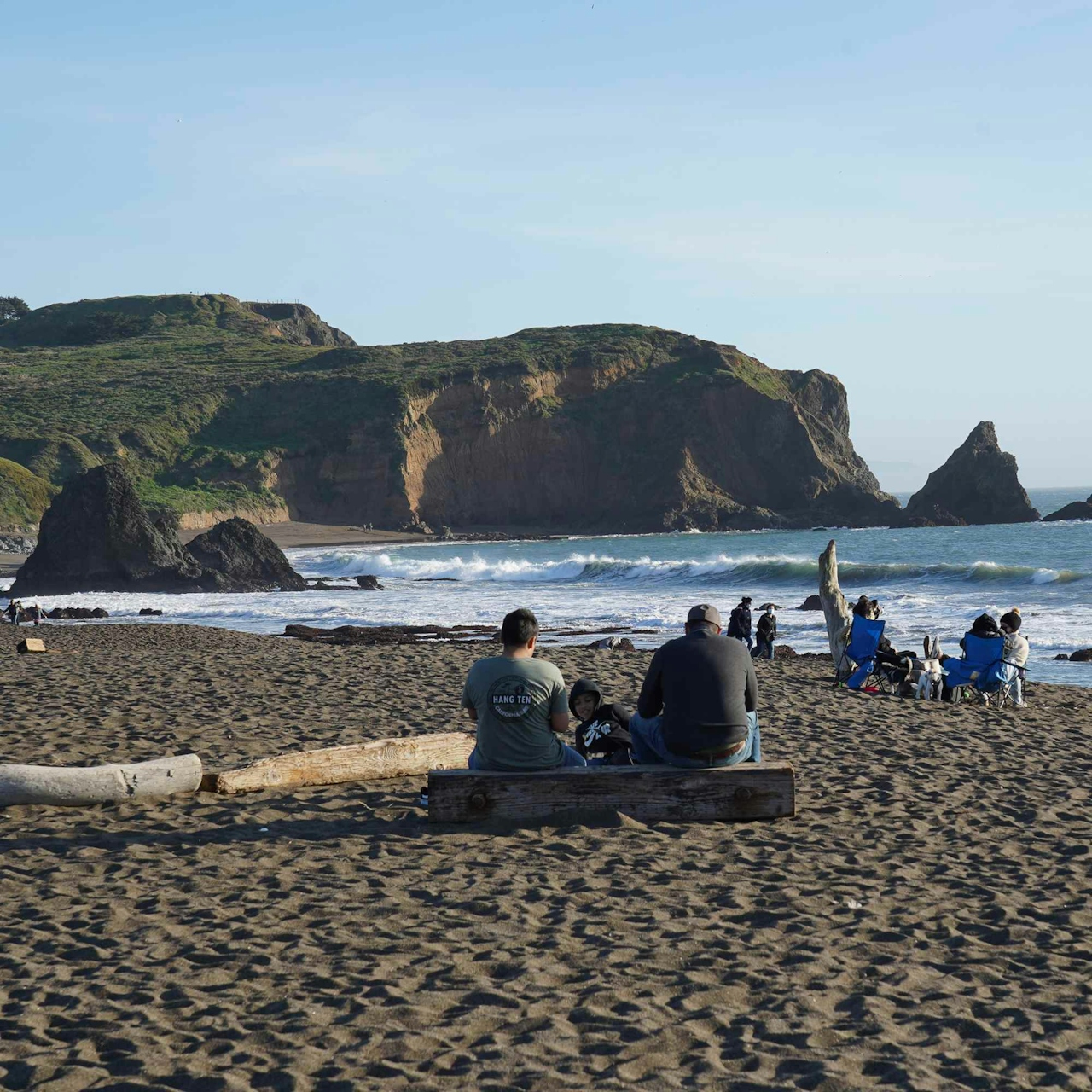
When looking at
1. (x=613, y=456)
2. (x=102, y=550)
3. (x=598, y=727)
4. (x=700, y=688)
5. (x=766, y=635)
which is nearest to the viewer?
(x=700, y=688)

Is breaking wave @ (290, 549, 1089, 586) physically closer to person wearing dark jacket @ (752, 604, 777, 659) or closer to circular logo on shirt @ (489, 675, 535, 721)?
person wearing dark jacket @ (752, 604, 777, 659)

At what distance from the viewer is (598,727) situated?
759 cm

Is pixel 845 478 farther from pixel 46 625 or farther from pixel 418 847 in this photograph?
pixel 418 847

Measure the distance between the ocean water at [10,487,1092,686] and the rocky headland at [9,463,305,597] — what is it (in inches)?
82.8

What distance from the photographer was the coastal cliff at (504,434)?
8494 cm

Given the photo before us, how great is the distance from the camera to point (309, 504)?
279ft

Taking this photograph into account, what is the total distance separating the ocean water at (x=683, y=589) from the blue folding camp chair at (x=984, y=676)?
4.67m

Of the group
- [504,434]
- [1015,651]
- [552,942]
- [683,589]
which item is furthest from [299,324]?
[552,942]

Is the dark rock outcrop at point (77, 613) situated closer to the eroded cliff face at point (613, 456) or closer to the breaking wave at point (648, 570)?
the breaking wave at point (648, 570)

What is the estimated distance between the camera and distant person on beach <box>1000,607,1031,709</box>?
42.3ft

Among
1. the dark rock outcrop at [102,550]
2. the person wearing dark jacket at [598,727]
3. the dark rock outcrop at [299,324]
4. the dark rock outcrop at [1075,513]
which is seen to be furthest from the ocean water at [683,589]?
the dark rock outcrop at [299,324]

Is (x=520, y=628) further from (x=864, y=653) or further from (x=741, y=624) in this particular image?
(x=741, y=624)

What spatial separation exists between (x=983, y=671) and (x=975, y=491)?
79.8m

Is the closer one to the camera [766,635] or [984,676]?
[984,676]
